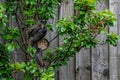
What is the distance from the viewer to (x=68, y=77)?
9.53 ft

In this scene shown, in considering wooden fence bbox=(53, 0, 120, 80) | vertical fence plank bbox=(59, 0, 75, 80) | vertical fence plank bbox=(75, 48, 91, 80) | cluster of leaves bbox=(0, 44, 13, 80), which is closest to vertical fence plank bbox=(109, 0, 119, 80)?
wooden fence bbox=(53, 0, 120, 80)

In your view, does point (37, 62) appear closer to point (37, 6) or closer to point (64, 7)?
point (37, 6)

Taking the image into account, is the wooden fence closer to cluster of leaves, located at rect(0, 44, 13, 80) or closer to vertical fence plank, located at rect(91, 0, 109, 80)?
vertical fence plank, located at rect(91, 0, 109, 80)

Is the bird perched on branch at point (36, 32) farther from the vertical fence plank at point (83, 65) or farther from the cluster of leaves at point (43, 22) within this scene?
the vertical fence plank at point (83, 65)

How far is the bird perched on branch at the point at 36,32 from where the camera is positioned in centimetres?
226

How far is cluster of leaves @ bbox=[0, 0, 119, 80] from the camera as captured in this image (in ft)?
6.54

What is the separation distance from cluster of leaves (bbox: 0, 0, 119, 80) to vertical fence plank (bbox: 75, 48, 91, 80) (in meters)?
0.52

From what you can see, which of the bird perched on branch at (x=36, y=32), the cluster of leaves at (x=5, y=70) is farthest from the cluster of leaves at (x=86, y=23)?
the cluster of leaves at (x=5, y=70)

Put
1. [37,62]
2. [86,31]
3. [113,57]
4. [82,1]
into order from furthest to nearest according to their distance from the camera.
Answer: [113,57] → [37,62] → [86,31] → [82,1]

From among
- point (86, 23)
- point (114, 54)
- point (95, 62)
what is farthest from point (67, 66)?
point (86, 23)

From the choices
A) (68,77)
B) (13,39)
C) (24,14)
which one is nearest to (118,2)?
(68,77)

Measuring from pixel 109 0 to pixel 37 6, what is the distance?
37.3 inches

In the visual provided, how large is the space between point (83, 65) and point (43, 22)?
75 cm

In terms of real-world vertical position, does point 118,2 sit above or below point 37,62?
above
